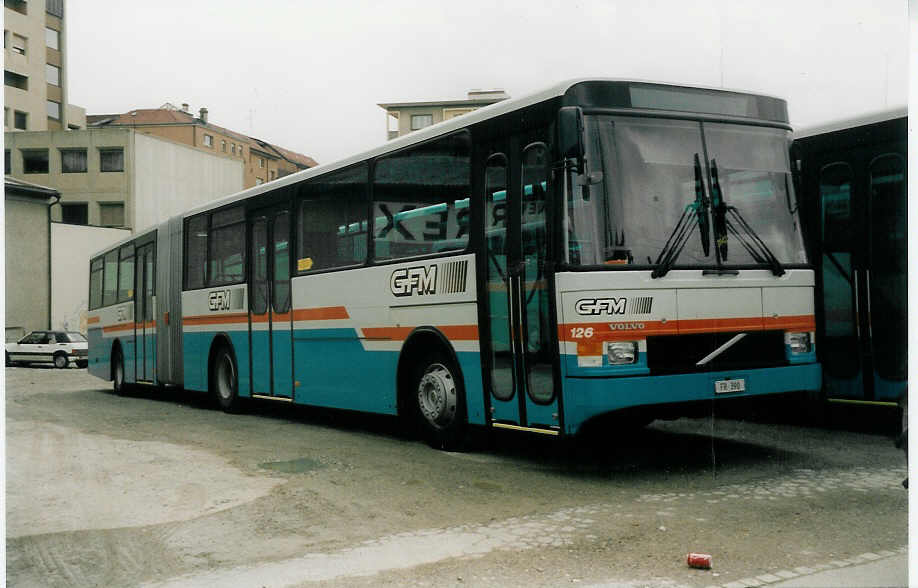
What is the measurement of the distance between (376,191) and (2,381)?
5.45m

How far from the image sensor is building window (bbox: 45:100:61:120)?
800 centimetres

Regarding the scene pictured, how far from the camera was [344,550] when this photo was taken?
5.74 metres

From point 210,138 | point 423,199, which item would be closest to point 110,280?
point 210,138

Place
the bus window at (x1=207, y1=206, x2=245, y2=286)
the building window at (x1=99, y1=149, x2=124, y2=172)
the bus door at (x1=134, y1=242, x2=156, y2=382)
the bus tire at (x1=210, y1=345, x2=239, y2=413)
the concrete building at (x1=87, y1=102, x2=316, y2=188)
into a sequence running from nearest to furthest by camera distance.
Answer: the concrete building at (x1=87, y1=102, x2=316, y2=188), the building window at (x1=99, y1=149, x2=124, y2=172), the bus window at (x1=207, y1=206, x2=245, y2=286), the bus tire at (x1=210, y1=345, x2=239, y2=413), the bus door at (x1=134, y1=242, x2=156, y2=382)

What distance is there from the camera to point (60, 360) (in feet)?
62.6

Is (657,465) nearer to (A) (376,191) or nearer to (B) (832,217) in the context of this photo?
(B) (832,217)

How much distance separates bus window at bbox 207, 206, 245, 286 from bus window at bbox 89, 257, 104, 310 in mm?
5894

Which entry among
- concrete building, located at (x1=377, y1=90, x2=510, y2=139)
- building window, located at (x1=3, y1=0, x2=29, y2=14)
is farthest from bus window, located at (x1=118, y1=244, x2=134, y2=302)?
building window, located at (x1=3, y1=0, x2=29, y2=14)

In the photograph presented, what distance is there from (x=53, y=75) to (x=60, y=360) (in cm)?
1224

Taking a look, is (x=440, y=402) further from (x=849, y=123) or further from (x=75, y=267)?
(x=75, y=267)

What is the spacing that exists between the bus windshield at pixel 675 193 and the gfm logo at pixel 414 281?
220cm

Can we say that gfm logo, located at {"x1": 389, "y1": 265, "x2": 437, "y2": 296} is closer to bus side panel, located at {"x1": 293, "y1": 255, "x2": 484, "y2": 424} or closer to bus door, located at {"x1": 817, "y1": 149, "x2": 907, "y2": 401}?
bus side panel, located at {"x1": 293, "y1": 255, "x2": 484, "y2": 424}

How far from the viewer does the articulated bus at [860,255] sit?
356 inches

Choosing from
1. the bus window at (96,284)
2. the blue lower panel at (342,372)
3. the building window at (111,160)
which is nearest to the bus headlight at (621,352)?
the blue lower panel at (342,372)
